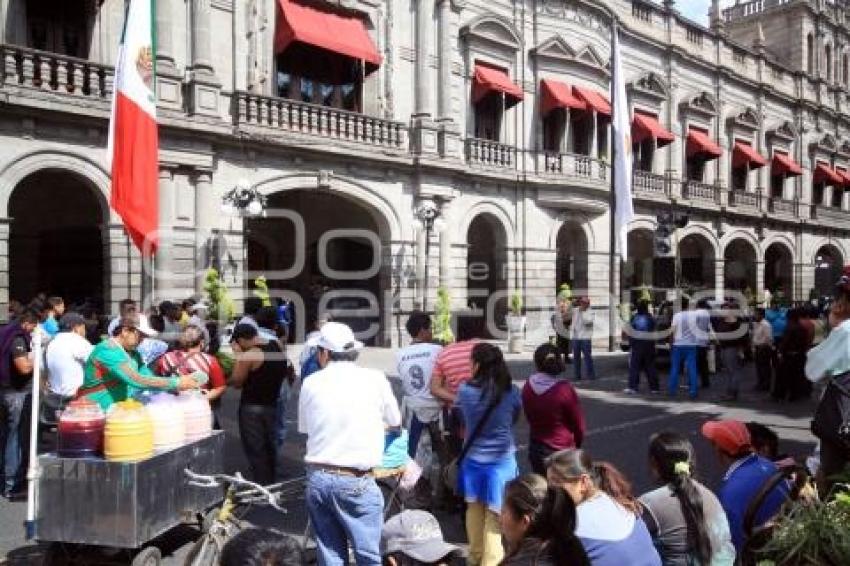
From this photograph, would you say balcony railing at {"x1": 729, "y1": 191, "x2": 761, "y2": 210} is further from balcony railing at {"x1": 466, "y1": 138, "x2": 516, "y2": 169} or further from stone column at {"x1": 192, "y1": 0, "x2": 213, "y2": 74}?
stone column at {"x1": 192, "y1": 0, "x2": 213, "y2": 74}

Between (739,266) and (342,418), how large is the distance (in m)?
30.9

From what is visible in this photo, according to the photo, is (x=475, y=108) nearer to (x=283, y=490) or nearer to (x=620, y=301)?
(x=620, y=301)

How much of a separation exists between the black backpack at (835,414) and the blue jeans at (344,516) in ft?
8.33

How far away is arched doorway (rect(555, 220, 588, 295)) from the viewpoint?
22438 mm

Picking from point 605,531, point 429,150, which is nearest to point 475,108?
point 429,150

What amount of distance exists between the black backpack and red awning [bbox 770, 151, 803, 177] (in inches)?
1203

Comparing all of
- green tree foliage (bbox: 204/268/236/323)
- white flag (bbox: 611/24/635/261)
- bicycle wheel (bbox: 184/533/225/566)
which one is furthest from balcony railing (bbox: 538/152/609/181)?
bicycle wheel (bbox: 184/533/225/566)

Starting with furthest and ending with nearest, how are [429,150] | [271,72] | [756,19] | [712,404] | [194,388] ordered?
[756,19] → [429,150] → [271,72] → [712,404] → [194,388]

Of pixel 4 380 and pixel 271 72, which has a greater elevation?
pixel 271 72

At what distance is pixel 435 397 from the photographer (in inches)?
237

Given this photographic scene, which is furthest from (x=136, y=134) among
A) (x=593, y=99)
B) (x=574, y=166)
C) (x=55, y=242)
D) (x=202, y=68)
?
(x=593, y=99)

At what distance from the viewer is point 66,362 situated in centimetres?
696

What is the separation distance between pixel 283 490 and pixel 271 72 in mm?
12749

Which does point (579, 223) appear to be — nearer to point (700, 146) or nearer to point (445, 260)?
point (445, 260)
